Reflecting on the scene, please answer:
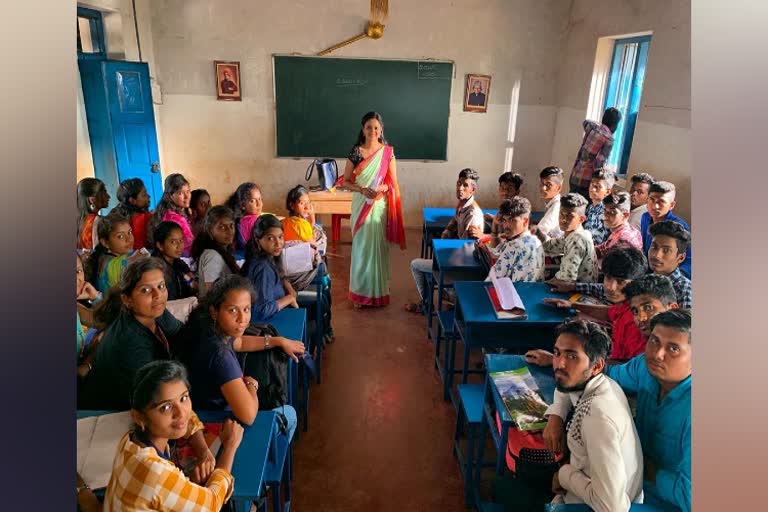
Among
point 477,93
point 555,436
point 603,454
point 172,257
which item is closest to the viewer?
point 603,454

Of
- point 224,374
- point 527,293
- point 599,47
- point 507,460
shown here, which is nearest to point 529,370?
point 507,460

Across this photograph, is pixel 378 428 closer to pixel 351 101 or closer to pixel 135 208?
pixel 135 208

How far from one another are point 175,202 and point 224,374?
2.10m

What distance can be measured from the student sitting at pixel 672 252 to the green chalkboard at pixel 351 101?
4.18 m

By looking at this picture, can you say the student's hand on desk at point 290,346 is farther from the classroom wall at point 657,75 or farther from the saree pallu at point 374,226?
the classroom wall at point 657,75

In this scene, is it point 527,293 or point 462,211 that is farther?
point 462,211

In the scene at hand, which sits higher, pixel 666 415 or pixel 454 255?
pixel 666 415

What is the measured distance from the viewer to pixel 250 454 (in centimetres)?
159

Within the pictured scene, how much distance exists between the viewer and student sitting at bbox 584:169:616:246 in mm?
3662

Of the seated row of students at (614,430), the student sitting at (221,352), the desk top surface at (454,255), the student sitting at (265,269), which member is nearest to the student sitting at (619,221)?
the desk top surface at (454,255)

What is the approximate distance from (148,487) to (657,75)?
4.53 meters

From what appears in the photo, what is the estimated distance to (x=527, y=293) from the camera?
2.78m

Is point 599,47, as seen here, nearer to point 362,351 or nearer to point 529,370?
point 362,351

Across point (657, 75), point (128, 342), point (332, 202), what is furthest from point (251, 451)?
point (657, 75)
